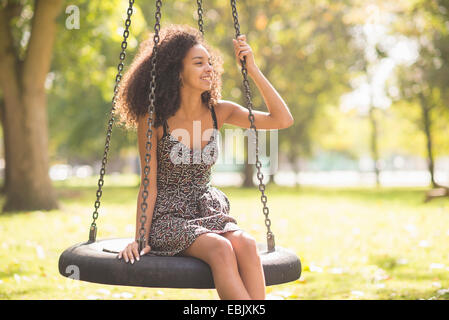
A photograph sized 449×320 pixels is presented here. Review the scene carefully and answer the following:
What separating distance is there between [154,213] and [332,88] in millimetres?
21113

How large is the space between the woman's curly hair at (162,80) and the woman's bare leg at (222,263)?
0.92 metres

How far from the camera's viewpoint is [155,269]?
262 cm

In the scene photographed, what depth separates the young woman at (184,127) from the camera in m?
3.02

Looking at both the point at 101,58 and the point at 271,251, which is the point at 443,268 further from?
the point at 101,58

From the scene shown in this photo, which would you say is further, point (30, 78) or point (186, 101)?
point (30, 78)

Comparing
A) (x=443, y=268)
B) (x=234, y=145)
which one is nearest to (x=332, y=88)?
(x=234, y=145)

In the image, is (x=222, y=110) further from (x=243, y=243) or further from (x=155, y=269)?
(x=155, y=269)

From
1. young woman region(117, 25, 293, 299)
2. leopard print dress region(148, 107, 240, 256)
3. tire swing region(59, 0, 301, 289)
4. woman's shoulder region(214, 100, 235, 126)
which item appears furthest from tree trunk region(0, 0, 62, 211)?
tire swing region(59, 0, 301, 289)

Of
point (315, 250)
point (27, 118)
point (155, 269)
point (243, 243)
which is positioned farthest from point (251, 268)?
point (27, 118)

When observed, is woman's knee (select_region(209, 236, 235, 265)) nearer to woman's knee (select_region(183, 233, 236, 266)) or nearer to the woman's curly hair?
woman's knee (select_region(183, 233, 236, 266))

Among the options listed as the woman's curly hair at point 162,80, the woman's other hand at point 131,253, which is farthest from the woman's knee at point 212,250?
A: the woman's curly hair at point 162,80

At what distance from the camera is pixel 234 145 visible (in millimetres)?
26719

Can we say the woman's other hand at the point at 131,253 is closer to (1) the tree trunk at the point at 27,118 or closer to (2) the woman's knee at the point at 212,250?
(2) the woman's knee at the point at 212,250

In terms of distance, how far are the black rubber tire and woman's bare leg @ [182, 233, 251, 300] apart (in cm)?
5
